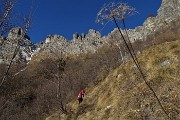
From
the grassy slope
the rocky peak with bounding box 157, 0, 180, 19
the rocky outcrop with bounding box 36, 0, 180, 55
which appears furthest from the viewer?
the rocky peak with bounding box 157, 0, 180, 19

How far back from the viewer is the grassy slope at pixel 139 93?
18547 millimetres

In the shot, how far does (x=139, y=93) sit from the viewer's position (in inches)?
836

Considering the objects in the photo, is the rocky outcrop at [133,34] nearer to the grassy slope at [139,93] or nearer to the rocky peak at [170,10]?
the rocky peak at [170,10]

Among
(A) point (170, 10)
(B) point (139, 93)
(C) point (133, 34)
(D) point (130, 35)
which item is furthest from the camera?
(C) point (133, 34)

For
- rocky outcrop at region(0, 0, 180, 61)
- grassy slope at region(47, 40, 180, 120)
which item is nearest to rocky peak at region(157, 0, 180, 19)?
rocky outcrop at region(0, 0, 180, 61)

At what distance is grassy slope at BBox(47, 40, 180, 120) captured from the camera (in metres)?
18.5

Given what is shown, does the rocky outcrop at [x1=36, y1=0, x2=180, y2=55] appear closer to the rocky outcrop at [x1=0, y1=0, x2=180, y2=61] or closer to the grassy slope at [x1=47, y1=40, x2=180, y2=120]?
the rocky outcrop at [x1=0, y1=0, x2=180, y2=61]

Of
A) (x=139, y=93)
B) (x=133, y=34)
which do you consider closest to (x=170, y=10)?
(x=133, y=34)

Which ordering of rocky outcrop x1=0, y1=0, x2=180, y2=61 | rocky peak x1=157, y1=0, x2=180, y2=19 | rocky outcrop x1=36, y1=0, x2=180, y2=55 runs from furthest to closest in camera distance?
rocky peak x1=157, y1=0, x2=180, y2=19 → rocky outcrop x1=36, y1=0, x2=180, y2=55 → rocky outcrop x1=0, y1=0, x2=180, y2=61

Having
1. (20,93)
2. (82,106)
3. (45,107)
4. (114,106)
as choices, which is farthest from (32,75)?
(114,106)

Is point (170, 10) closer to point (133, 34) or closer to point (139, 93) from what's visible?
point (133, 34)

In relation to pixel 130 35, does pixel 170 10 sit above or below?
below

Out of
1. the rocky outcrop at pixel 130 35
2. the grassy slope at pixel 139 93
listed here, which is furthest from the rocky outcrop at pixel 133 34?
the grassy slope at pixel 139 93

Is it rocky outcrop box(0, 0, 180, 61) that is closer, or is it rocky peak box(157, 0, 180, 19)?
rocky outcrop box(0, 0, 180, 61)
